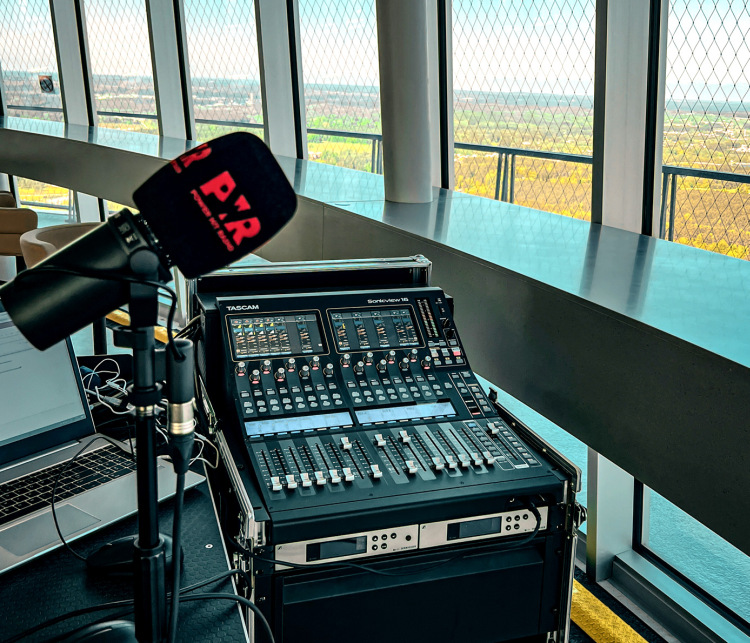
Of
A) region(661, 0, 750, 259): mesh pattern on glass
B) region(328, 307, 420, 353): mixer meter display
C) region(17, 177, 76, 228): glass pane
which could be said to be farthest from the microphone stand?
region(17, 177, 76, 228): glass pane

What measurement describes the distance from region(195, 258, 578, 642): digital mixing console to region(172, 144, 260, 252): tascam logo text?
1.60 ft

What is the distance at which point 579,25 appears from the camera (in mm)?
2422

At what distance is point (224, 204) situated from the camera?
0.80m

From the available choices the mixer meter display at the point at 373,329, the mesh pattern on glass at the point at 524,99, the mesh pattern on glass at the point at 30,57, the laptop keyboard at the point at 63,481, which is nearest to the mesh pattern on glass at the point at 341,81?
the mesh pattern on glass at the point at 524,99

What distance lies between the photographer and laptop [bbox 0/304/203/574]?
48.6 inches

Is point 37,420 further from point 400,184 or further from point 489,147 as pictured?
point 489,147

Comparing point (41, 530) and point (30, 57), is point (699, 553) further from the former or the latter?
point (30, 57)

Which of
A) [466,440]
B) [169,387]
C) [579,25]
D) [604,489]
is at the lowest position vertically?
[604,489]

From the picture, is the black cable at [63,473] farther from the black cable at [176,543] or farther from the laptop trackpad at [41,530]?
the black cable at [176,543]

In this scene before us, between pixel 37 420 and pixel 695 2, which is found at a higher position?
pixel 695 2

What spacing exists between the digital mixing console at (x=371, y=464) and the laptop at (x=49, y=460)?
0.22 metres

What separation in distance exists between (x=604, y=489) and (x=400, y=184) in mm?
1364

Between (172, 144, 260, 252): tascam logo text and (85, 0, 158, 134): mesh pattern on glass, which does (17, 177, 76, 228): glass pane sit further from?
(172, 144, 260, 252): tascam logo text

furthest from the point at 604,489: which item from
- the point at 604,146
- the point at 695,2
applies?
the point at 695,2
